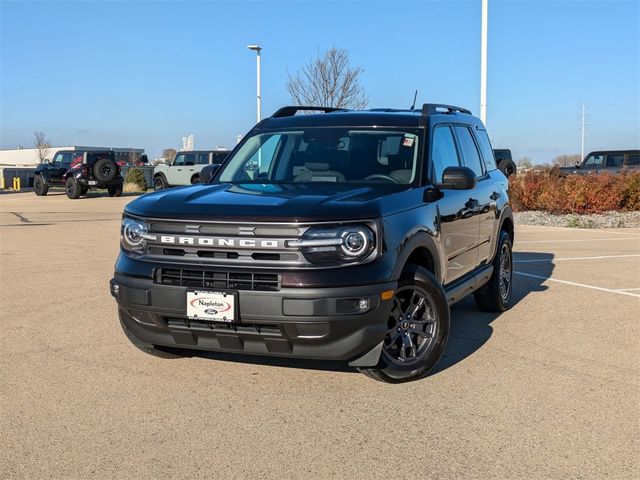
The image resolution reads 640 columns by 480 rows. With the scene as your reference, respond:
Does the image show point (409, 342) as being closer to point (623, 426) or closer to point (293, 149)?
point (623, 426)

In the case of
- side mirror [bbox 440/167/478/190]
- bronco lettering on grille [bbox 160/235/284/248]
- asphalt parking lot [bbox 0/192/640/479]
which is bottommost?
asphalt parking lot [bbox 0/192/640/479]

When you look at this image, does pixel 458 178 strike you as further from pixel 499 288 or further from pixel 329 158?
pixel 499 288

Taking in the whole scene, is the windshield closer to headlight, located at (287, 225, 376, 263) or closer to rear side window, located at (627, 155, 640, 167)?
headlight, located at (287, 225, 376, 263)

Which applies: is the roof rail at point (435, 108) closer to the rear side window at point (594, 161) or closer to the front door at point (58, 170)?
the rear side window at point (594, 161)

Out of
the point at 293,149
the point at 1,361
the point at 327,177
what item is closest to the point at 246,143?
the point at 293,149

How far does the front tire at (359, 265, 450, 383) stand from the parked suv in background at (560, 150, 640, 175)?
22.1 meters

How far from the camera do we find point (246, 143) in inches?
235

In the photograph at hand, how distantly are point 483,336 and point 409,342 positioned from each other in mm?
1545

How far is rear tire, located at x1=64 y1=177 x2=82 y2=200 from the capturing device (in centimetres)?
2798

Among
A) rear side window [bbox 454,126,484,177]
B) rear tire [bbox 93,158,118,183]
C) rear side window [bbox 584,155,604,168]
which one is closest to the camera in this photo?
rear side window [bbox 454,126,484,177]

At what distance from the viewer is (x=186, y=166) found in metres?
30.3

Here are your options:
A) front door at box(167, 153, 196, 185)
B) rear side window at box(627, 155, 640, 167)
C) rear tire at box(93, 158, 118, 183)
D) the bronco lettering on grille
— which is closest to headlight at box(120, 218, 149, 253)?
the bronco lettering on grille

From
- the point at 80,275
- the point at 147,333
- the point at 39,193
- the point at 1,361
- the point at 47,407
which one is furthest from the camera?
the point at 39,193

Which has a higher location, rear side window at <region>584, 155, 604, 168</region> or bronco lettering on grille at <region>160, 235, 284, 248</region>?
rear side window at <region>584, 155, 604, 168</region>
